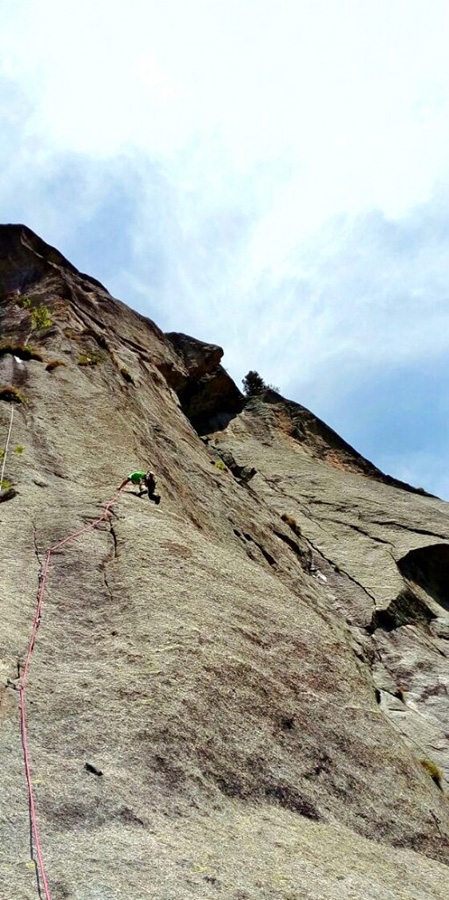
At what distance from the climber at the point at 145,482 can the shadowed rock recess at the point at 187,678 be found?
23 cm

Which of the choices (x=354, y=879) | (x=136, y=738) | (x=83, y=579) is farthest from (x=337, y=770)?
(x=83, y=579)

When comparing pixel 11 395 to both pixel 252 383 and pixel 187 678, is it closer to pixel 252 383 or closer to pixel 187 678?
pixel 187 678

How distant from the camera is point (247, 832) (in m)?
7.79

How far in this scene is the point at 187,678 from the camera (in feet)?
31.3

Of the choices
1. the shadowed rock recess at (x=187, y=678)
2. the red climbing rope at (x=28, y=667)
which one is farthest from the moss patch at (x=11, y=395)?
the red climbing rope at (x=28, y=667)

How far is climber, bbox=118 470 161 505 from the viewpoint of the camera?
14.6 m

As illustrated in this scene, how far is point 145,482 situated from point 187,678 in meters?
6.00

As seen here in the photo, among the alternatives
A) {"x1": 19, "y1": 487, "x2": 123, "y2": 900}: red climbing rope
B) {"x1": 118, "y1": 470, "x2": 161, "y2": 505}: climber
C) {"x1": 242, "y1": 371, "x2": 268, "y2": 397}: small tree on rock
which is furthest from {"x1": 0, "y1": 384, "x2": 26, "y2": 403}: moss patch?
{"x1": 242, "y1": 371, "x2": 268, "y2": 397}: small tree on rock

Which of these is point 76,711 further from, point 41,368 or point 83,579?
point 41,368

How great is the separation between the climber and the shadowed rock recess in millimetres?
229

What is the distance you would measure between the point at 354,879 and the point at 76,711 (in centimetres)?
322

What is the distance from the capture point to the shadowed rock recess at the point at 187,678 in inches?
277

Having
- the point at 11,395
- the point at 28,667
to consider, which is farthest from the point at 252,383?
the point at 28,667

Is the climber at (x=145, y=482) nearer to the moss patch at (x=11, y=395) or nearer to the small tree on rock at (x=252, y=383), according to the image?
the moss patch at (x=11, y=395)
